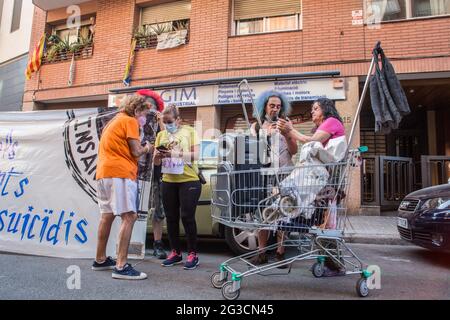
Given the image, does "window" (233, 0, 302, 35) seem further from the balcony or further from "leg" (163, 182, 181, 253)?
"leg" (163, 182, 181, 253)

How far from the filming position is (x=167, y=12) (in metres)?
11.0

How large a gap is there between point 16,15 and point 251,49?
10969 mm

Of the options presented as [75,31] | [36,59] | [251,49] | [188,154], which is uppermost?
[75,31]

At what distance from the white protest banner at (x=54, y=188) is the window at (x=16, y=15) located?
12371 millimetres

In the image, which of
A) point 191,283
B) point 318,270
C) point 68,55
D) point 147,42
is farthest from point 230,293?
point 68,55

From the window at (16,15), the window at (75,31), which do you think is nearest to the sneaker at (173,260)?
the window at (75,31)

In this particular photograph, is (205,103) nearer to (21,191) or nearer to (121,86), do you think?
(121,86)

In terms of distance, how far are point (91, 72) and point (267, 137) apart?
9.62 meters

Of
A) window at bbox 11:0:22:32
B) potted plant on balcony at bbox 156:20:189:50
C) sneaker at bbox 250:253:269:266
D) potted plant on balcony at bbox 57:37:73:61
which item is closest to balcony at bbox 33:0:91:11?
potted plant on balcony at bbox 57:37:73:61

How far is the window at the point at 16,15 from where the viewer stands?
14.7 meters

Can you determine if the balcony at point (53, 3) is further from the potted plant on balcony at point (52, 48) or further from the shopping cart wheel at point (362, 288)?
the shopping cart wheel at point (362, 288)

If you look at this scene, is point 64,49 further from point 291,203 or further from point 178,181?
point 291,203

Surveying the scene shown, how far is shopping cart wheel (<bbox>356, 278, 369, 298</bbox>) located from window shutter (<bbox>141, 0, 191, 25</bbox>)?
951cm

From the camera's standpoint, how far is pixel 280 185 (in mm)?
3029
